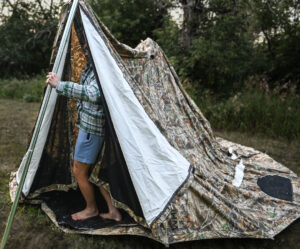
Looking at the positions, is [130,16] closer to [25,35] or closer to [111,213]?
[25,35]

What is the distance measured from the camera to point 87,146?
2744 mm

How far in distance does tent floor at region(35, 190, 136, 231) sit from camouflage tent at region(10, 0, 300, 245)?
11 millimetres

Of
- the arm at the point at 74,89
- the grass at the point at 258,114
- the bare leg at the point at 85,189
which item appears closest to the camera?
the arm at the point at 74,89

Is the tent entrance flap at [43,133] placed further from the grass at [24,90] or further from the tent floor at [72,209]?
the grass at [24,90]

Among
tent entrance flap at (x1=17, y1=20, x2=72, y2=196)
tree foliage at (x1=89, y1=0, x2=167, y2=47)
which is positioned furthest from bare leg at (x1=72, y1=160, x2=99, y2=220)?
tree foliage at (x1=89, y1=0, x2=167, y2=47)

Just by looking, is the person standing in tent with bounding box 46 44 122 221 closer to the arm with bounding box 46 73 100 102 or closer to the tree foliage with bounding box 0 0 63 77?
the arm with bounding box 46 73 100 102

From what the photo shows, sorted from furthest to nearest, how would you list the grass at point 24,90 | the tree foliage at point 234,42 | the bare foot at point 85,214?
1. the grass at point 24,90
2. the tree foliage at point 234,42
3. the bare foot at point 85,214

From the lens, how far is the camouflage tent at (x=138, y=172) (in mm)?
2529

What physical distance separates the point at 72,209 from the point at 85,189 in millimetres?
465

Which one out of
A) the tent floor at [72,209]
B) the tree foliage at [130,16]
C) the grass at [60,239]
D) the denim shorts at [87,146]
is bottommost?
the grass at [60,239]

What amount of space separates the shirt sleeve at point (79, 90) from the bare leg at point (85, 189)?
0.69 m

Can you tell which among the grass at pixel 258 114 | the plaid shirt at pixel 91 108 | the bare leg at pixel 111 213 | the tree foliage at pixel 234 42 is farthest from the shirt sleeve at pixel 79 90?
the tree foliage at pixel 234 42

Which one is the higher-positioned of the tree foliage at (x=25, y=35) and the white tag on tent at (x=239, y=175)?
the tree foliage at (x=25, y=35)

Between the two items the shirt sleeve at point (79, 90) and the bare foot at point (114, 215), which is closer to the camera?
the shirt sleeve at point (79, 90)
